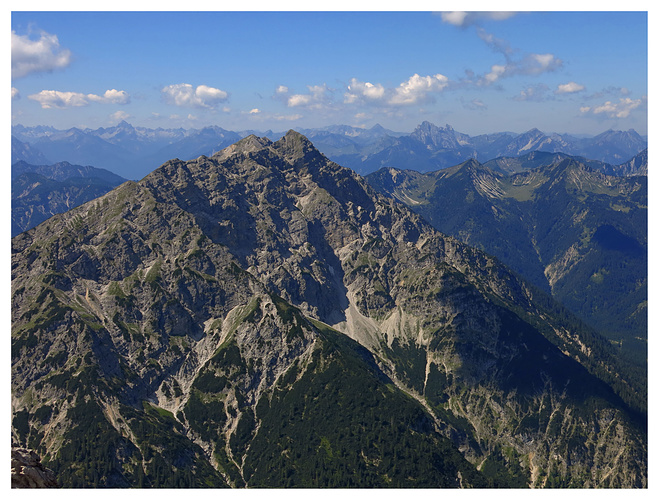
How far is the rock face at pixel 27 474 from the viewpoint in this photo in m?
80.1

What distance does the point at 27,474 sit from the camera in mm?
82500

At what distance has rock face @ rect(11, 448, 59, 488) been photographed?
→ 80.1 meters
